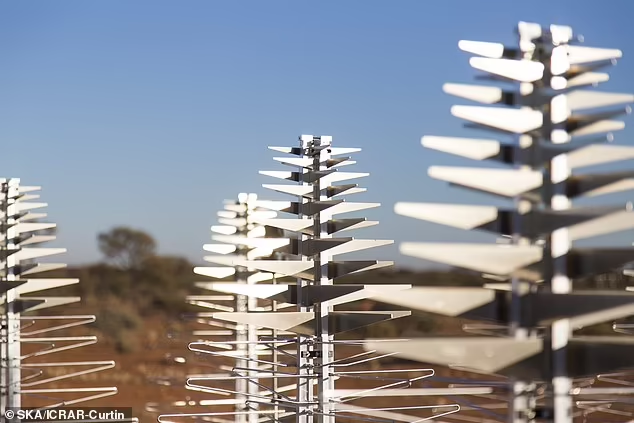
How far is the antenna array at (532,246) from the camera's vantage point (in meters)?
1.76

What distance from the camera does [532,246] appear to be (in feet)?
5.90

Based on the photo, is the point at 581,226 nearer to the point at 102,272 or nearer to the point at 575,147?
the point at 575,147

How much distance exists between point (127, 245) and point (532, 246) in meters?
20.2

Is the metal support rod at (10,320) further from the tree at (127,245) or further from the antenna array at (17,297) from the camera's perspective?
the tree at (127,245)

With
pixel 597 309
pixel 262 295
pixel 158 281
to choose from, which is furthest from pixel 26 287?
pixel 158 281

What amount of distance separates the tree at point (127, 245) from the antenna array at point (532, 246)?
775 inches

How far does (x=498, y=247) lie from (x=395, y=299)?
206mm

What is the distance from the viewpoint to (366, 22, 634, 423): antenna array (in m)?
1.76

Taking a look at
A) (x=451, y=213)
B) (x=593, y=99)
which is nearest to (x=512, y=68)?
(x=593, y=99)

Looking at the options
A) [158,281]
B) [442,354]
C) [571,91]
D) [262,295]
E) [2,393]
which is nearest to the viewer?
[442,354]

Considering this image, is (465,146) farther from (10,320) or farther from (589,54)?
(10,320)

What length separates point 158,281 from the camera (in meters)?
20.1

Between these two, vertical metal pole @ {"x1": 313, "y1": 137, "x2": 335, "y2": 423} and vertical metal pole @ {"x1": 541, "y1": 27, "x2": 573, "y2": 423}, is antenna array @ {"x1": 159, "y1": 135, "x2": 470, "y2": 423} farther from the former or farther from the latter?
vertical metal pole @ {"x1": 541, "y1": 27, "x2": 573, "y2": 423}

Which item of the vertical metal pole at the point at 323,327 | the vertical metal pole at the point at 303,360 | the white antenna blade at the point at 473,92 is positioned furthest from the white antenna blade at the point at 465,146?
the vertical metal pole at the point at 303,360
